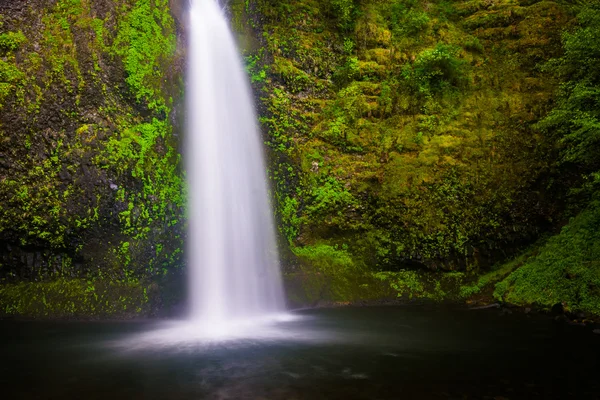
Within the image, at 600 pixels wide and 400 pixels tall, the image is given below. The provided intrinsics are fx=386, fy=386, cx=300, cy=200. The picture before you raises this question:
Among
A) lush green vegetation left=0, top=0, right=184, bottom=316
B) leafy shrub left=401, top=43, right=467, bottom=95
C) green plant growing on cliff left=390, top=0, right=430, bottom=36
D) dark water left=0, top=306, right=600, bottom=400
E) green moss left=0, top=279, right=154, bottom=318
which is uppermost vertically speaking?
green plant growing on cliff left=390, top=0, right=430, bottom=36

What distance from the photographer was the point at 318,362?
5977 millimetres

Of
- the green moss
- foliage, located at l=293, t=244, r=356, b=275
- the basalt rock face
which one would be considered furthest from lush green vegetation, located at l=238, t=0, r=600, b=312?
the green moss

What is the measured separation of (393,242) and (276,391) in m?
8.63

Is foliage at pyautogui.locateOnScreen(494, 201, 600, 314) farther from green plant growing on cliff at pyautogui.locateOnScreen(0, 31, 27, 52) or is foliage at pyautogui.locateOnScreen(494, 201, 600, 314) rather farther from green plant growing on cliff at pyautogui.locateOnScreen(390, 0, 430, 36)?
green plant growing on cliff at pyautogui.locateOnScreen(0, 31, 27, 52)

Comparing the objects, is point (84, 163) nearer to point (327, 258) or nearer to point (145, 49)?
point (145, 49)

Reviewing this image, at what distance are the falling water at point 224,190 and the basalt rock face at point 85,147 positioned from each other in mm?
707

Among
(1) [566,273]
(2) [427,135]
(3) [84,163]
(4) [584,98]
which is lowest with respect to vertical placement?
(1) [566,273]

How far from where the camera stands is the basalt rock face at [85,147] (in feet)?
33.2

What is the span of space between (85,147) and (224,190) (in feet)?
→ 13.3

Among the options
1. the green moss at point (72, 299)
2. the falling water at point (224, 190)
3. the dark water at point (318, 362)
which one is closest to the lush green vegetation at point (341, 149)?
the green moss at point (72, 299)

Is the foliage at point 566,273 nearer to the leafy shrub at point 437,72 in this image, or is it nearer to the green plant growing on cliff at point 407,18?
the leafy shrub at point 437,72

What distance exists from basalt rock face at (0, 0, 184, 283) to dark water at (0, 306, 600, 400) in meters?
2.00

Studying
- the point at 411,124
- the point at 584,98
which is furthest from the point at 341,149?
the point at 584,98

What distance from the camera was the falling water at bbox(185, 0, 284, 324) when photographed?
10973 mm
